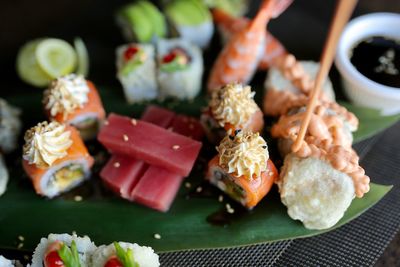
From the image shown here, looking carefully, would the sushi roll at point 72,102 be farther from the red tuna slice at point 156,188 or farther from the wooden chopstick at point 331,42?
the wooden chopstick at point 331,42

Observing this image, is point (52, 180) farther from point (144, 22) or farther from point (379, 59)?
point (379, 59)

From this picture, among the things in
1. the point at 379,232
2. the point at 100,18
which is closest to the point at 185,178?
the point at 379,232

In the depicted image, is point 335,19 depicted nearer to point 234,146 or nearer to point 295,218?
point 234,146

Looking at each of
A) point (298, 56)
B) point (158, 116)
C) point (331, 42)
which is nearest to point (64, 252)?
point (158, 116)

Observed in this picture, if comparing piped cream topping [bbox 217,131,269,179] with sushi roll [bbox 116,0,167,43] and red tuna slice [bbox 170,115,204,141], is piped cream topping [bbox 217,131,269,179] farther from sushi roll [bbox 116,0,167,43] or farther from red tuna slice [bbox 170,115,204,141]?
sushi roll [bbox 116,0,167,43]

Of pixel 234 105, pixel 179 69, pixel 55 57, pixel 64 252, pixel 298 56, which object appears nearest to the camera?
pixel 64 252

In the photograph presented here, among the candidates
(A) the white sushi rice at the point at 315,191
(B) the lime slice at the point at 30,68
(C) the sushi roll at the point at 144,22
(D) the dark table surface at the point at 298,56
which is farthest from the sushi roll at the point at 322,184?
(B) the lime slice at the point at 30,68

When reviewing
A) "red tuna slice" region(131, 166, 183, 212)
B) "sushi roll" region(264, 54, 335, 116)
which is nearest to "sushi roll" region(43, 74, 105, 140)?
"red tuna slice" region(131, 166, 183, 212)
